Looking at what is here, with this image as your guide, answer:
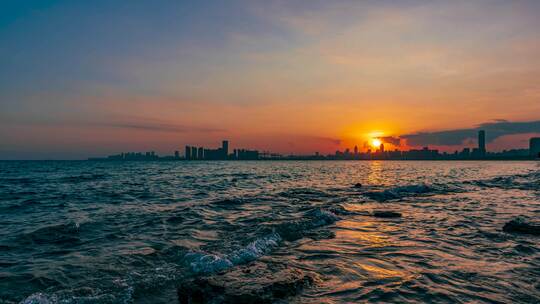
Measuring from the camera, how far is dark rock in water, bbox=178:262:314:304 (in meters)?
6.68

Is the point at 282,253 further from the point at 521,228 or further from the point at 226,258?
the point at 521,228

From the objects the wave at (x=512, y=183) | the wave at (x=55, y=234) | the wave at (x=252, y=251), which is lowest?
the wave at (x=512, y=183)

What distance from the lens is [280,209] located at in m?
20.9

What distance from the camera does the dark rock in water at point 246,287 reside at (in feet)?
21.9

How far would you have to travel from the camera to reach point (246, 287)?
285 inches

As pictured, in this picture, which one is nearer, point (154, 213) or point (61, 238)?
point (61, 238)

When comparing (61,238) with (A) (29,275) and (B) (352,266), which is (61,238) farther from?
(B) (352,266)

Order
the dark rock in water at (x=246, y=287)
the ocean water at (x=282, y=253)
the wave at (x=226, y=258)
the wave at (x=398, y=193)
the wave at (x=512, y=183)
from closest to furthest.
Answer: the dark rock in water at (x=246, y=287) → the ocean water at (x=282, y=253) → the wave at (x=226, y=258) → the wave at (x=398, y=193) → the wave at (x=512, y=183)

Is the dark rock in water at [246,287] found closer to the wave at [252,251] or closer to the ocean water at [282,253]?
the ocean water at [282,253]

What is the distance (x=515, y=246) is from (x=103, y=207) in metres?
22.3

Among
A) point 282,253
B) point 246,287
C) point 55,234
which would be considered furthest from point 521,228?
point 55,234

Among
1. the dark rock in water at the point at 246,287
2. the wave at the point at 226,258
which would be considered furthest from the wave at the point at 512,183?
the dark rock in water at the point at 246,287

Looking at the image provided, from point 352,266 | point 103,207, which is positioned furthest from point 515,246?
point 103,207

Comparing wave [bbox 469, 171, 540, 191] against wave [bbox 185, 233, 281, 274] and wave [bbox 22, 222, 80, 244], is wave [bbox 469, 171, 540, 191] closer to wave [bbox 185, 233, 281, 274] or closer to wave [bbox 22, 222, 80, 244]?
wave [bbox 185, 233, 281, 274]
